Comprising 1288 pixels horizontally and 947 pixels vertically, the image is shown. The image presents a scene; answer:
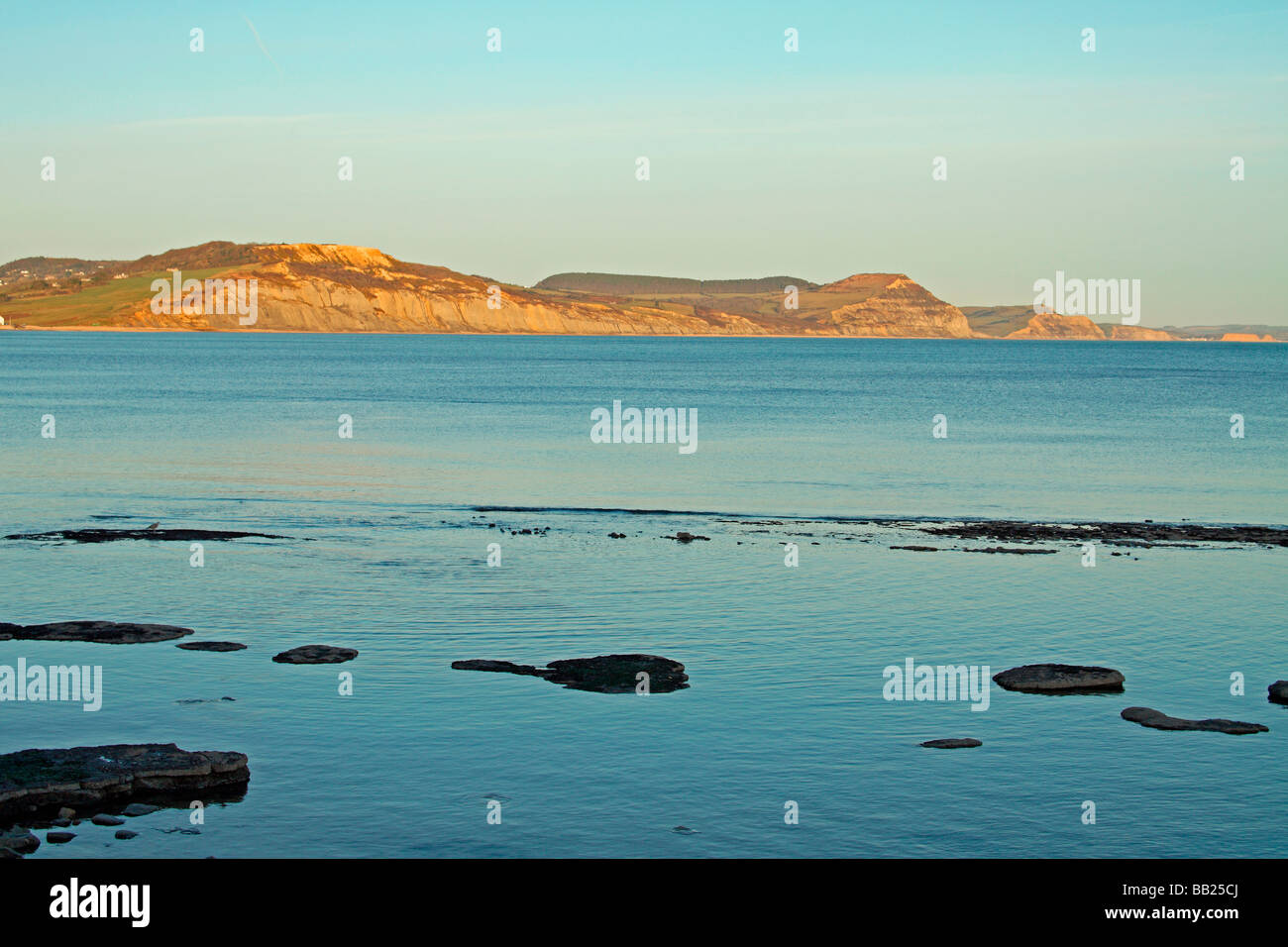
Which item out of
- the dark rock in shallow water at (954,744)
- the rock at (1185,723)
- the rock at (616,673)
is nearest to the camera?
the dark rock in shallow water at (954,744)

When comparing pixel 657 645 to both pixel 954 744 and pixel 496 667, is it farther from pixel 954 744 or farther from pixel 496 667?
pixel 954 744

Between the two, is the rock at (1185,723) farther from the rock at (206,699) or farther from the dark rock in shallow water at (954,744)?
the rock at (206,699)

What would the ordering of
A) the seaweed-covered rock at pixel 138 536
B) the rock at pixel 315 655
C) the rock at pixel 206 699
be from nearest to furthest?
the rock at pixel 206 699, the rock at pixel 315 655, the seaweed-covered rock at pixel 138 536

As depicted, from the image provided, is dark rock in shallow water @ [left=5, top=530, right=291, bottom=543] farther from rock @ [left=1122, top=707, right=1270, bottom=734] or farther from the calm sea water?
rock @ [left=1122, top=707, right=1270, bottom=734]

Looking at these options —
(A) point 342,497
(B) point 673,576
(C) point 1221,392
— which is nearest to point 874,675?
(B) point 673,576

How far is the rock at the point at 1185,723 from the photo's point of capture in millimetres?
18109

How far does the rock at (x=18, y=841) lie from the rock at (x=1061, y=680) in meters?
13.5

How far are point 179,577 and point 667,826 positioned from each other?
17.3m

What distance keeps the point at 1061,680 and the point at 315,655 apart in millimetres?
11695

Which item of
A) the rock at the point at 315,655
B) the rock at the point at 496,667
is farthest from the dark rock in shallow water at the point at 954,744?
the rock at the point at 315,655

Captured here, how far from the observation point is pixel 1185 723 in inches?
722

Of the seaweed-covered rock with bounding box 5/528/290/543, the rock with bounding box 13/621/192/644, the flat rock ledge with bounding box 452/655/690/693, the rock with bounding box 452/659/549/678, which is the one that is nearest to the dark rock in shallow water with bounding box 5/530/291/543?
the seaweed-covered rock with bounding box 5/528/290/543

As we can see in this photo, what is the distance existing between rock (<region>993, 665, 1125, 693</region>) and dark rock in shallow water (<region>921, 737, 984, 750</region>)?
2804 mm

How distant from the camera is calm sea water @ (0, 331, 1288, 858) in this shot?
14.8 metres
